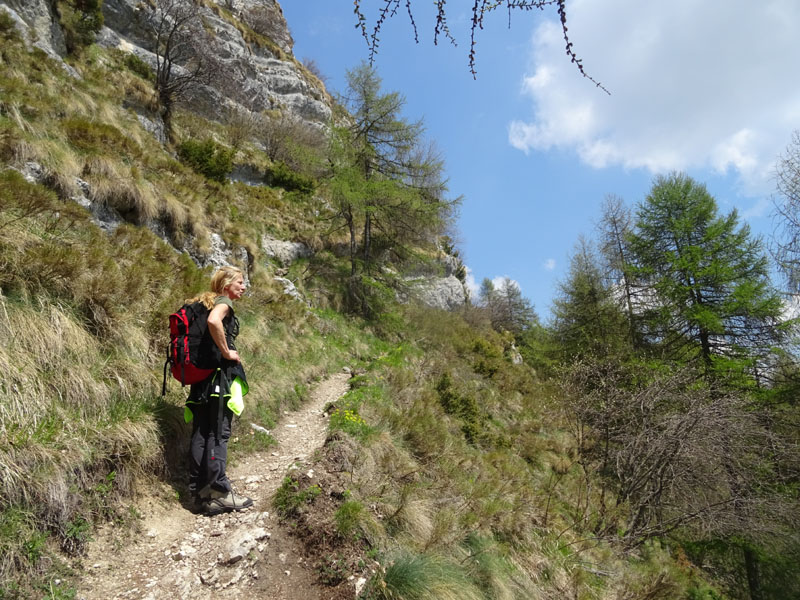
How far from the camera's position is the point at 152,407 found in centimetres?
391

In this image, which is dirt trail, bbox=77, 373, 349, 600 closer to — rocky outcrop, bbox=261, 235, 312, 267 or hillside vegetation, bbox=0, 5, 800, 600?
hillside vegetation, bbox=0, 5, 800, 600

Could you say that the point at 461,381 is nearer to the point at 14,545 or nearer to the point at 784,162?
the point at 784,162

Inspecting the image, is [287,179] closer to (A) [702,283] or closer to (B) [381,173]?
(B) [381,173]

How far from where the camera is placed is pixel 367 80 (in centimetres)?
1545

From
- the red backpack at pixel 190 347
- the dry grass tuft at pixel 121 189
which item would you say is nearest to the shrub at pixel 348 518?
the red backpack at pixel 190 347

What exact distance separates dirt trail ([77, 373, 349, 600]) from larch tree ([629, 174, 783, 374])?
39.8 feet

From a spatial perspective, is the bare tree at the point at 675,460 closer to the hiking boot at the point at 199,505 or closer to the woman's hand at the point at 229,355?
the hiking boot at the point at 199,505

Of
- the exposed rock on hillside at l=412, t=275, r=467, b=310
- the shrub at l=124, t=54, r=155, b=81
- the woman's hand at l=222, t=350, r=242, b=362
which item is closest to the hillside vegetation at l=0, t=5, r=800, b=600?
the woman's hand at l=222, t=350, r=242, b=362

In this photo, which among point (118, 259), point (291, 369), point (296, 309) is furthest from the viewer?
point (296, 309)

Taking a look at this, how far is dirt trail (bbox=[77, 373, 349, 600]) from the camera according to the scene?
8.82 ft

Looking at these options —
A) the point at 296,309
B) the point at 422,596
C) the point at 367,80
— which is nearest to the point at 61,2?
the point at 367,80

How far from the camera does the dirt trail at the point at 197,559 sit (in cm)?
269

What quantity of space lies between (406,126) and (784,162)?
11843 millimetres

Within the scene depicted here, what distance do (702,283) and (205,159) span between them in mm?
17137
